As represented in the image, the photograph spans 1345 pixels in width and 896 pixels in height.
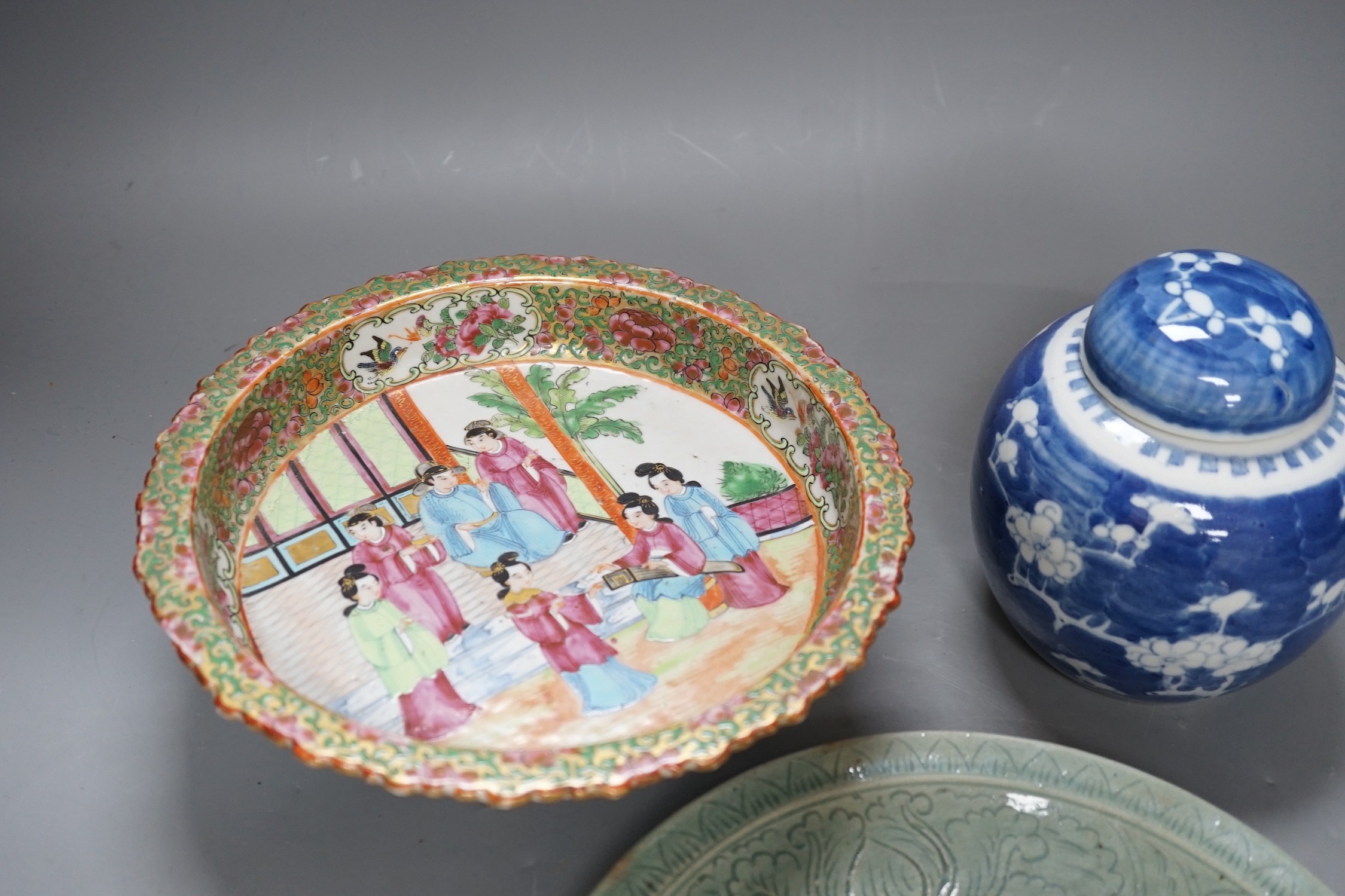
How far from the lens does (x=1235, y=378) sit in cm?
164

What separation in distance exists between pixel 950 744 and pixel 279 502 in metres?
1.10

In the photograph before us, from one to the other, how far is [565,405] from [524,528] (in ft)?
0.94

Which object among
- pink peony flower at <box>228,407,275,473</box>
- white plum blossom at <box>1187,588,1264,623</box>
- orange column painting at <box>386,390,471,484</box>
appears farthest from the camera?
orange column painting at <box>386,390,471,484</box>

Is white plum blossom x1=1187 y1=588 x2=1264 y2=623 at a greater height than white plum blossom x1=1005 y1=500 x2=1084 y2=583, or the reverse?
white plum blossom x1=1005 y1=500 x2=1084 y2=583

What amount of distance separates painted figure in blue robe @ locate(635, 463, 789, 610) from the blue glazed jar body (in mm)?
349

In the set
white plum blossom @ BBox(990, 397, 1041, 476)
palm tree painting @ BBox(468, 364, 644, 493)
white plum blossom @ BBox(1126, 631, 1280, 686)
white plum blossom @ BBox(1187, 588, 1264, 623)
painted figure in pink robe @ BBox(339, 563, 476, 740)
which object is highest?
palm tree painting @ BBox(468, 364, 644, 493)

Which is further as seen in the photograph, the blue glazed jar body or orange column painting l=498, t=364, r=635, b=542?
orange column painting l=498, t=364, r=635, b=542

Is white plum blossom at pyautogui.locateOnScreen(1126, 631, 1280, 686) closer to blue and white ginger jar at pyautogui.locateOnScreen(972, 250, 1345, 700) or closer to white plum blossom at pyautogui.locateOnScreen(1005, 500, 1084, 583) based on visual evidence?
blue and white ginger jar at pyautogui.locateOnScreen(972, 250, 1345, 700)

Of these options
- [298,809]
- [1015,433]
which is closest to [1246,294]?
[1015,433]

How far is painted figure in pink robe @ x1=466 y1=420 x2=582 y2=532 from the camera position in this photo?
2121mm

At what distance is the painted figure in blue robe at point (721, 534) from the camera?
6.44 ft

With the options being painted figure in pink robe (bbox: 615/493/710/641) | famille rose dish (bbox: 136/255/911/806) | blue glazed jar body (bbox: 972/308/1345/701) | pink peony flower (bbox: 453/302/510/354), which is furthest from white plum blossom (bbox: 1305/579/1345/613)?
pink peony flower (bbox: 453/302/510/354)

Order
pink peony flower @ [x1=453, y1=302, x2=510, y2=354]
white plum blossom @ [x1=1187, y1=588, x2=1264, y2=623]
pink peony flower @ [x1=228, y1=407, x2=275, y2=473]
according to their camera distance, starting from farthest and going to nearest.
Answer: pink peony flower @ [x1=453, y1=302, x2=510, y2=354] < pink peony flower @ [x1=228, y1=407, x2=275, y2=473] < white plum blossom @ [x1=1187, y1=588, x2=1264, y2=623]

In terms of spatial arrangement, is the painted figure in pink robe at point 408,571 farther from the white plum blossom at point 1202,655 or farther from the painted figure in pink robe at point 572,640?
the white plum blossom at point 1202,655
